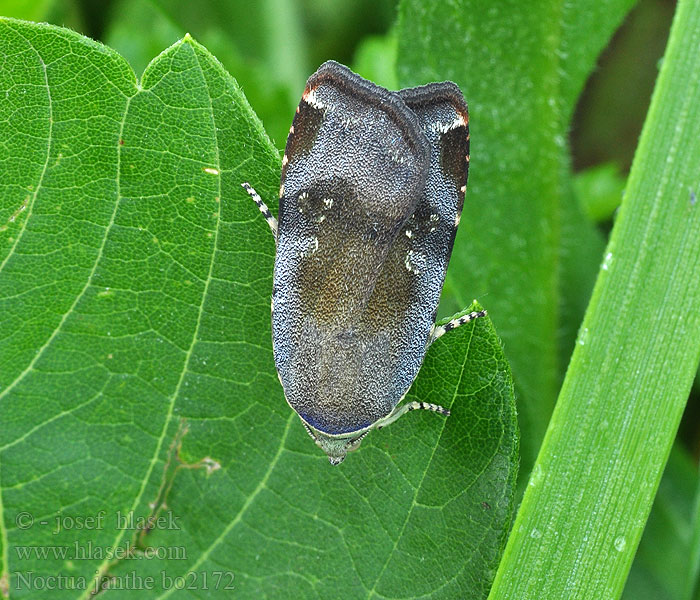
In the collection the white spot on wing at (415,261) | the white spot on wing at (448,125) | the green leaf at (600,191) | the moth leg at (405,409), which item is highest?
the green leaf at (600,191)

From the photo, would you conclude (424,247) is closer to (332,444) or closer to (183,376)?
(332,444)

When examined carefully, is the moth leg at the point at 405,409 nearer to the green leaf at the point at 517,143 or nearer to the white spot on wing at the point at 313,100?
the green leaf at the point at 517,143

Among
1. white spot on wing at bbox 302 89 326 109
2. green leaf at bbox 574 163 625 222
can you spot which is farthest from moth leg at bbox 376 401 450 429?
green leaf at bbox 574 163 625 222

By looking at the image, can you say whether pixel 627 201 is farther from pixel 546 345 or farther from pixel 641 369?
pixel 546 345

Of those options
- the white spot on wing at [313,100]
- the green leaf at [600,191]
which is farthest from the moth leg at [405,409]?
the green leaf at [600,191]

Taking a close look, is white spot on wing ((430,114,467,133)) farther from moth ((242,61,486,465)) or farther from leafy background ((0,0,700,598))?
leafy background ((0,0,700,598))

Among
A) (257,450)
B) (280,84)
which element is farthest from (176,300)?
(280,84)

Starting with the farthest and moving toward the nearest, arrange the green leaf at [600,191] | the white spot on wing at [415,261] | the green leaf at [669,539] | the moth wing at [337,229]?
the green leaf at [600,191] → the green leaf at [669,539] → the white spot on wing at [415,261] → the moth wing at [337,229]

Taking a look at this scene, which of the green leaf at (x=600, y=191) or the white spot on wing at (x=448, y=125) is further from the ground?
the green leaf at (x=600, y=191)

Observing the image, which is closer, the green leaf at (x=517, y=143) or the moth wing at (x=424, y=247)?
the moth wing at (x=424, y=247)
